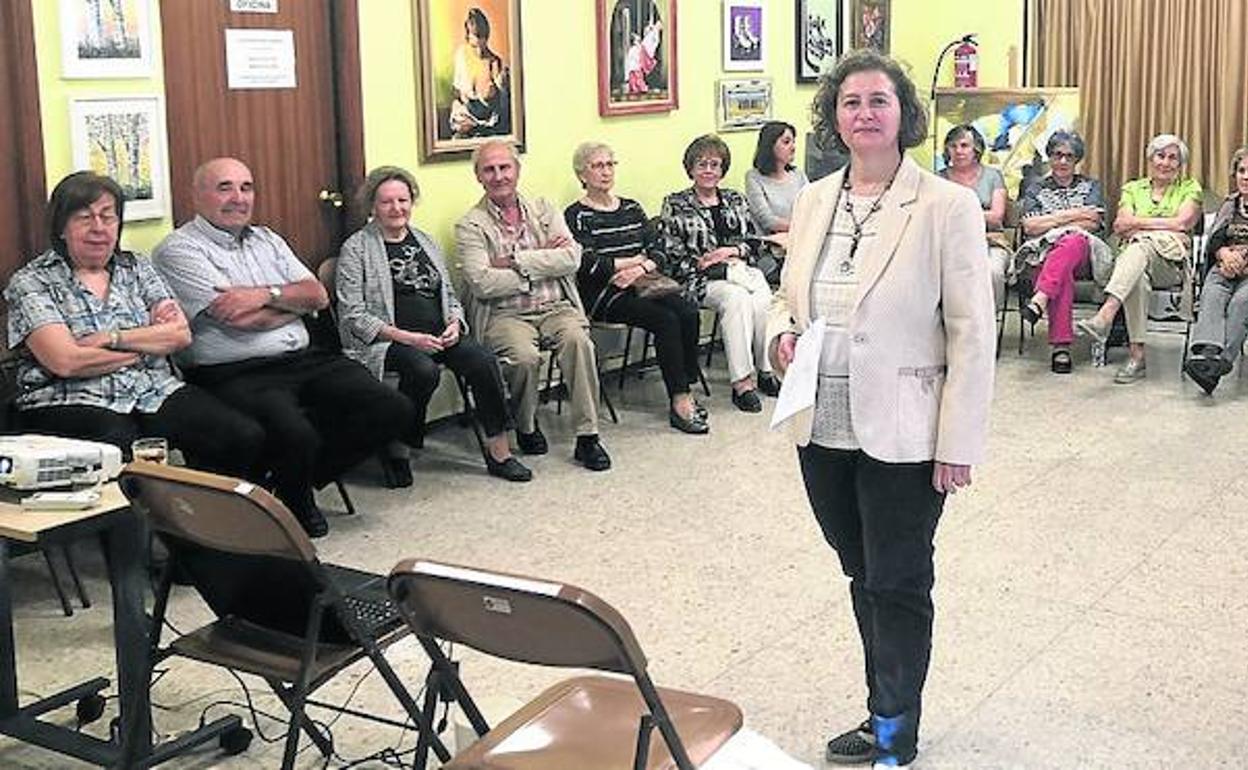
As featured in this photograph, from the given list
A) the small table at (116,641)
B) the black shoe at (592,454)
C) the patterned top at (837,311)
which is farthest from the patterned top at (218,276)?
the patterned top at (837,311)

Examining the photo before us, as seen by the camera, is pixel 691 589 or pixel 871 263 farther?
pixel 691 589

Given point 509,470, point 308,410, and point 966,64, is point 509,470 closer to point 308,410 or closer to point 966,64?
point 308,410

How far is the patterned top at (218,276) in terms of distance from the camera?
15.3 feet

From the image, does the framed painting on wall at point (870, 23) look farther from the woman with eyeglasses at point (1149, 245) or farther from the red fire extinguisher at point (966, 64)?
the woman with eyeglasses at point (1149, 245)

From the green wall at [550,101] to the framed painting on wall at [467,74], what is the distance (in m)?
0.06

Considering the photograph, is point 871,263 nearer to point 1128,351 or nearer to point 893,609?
point 893,609

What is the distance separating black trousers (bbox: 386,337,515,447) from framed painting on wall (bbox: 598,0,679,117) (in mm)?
1732

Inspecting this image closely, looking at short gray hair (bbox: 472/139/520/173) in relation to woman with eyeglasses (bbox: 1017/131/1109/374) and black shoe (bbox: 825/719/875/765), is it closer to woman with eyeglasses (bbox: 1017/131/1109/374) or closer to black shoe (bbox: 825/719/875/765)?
woman with eyeglasses (bbox: 1017/131/1109/374)

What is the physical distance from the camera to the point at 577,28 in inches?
255

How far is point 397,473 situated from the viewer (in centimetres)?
532

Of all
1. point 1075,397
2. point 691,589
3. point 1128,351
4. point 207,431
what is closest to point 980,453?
point 691,589

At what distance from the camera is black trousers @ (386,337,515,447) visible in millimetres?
5234

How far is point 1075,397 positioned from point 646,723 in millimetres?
4727

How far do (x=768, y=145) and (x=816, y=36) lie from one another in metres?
1.30
